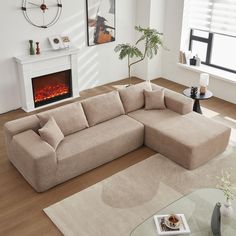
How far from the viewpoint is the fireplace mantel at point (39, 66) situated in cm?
547

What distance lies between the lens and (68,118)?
171 inches

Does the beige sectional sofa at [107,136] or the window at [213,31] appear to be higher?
the window at [213,31]

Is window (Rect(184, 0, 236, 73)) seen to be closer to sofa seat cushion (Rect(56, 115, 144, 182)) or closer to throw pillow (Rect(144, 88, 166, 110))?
throw pillow (Rect(144, 88, 166, 110))

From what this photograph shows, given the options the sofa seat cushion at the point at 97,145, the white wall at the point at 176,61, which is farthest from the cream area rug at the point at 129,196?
the white wall at the point at 176,61

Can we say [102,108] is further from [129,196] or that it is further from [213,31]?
[213,31]

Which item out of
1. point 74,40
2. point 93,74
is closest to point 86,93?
point 93,74

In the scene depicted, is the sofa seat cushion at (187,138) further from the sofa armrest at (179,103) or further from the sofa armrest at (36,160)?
the sofa armrest at (36,160)

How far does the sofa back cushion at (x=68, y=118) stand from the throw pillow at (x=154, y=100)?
108 centimetres

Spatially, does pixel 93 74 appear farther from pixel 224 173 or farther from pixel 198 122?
pixel 224 173

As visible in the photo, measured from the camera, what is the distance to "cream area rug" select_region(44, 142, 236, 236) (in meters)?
3.40

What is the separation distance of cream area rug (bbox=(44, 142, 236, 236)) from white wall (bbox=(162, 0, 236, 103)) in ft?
6.61

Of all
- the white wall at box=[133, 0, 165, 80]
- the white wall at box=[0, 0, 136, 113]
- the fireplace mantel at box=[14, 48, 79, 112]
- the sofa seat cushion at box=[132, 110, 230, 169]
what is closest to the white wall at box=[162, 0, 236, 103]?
the white wall at box=[133, 0, 165, 80]

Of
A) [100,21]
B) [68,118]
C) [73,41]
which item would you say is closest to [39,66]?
[73,41]

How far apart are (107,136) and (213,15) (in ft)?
11.2
